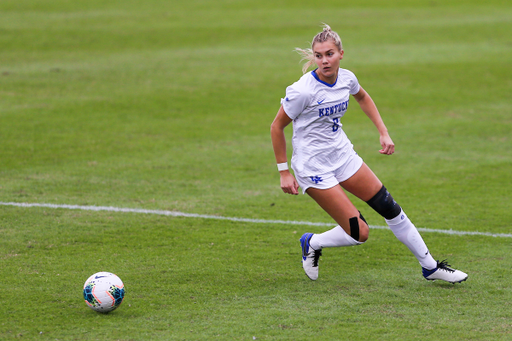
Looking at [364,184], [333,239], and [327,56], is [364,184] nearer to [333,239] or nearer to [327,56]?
[333,239]

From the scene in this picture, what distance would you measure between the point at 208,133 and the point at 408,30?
14703 mm

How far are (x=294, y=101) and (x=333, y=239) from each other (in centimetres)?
147

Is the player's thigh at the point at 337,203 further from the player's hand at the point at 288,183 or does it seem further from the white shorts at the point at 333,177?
the player's hand at the point at 288,183

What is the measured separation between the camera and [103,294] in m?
4.95

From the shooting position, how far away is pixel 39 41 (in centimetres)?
2111

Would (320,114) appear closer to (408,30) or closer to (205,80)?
(205,80)

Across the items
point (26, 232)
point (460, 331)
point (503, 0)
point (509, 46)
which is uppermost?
point (503, 0)

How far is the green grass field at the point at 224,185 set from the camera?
507 centimetres

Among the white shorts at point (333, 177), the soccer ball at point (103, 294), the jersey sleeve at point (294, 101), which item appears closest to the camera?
the soccer ball at point (103, 294)

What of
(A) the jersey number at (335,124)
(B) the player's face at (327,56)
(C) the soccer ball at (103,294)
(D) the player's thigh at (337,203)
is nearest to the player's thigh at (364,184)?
(D) the player's thigh at (337,203)

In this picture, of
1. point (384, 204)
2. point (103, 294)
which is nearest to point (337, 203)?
point (384, 204)

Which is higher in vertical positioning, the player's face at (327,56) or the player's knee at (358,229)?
the player's face at (327,56)

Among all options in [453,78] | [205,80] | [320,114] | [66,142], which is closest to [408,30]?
[453,78]

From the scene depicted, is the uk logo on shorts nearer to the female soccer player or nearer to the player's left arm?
the female soccer player
